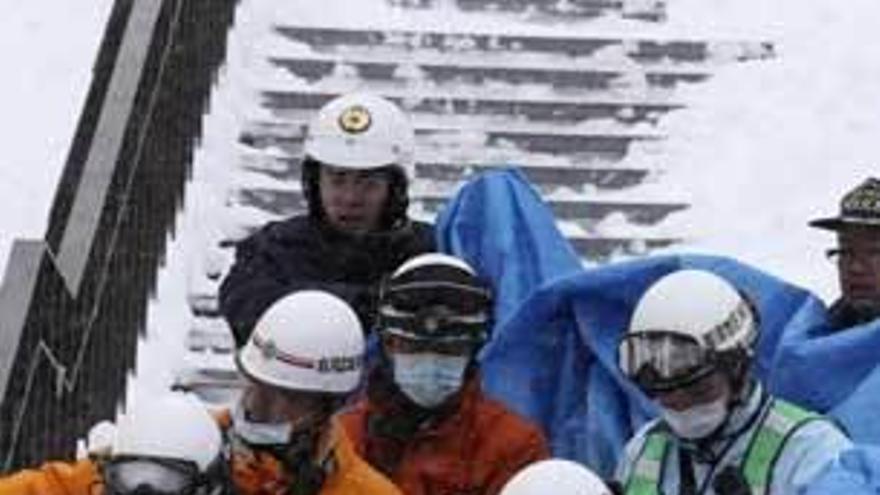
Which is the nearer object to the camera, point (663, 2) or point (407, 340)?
point (407, 340)

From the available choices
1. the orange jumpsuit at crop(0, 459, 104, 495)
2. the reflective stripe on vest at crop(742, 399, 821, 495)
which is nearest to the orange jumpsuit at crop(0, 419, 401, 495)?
the orange jumpsuit at crop(0, 459, 104, 495)

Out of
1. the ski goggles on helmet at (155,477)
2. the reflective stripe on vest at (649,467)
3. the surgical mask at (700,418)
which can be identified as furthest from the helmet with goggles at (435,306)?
the ski goggles on helmet at (155,477)

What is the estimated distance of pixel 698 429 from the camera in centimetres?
569

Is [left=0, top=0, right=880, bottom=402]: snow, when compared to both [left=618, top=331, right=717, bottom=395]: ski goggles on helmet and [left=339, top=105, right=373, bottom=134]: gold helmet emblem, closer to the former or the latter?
[left=339, top=105, right=373, bottom=134]: gold helmet emblem

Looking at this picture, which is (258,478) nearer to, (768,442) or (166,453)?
(166,453)

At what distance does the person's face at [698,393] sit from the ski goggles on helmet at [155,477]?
41.2 inches

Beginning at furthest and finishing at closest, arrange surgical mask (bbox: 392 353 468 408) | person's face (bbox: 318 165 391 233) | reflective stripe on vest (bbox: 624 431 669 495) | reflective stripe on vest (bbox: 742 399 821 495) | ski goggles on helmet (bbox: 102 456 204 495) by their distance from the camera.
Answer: person's face (bbox: 318 165 391 233), surgical mask (bbox: 392 353 468 408), reflective stripe on vest (bbox: 624 431 669 495), reflective stripe on vest (bbox: 742 399 821 495), ski goggles on helmet (bbox: 102 456 204 495)

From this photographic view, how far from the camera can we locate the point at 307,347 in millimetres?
5828

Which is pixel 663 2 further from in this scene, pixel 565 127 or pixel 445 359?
pixel 445 359

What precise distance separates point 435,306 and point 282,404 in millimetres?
628

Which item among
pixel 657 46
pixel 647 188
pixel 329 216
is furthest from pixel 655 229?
pixel 329 216

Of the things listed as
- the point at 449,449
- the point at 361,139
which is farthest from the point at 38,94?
the point at 449,449

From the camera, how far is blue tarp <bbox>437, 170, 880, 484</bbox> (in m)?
6.69

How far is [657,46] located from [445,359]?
234 inches
